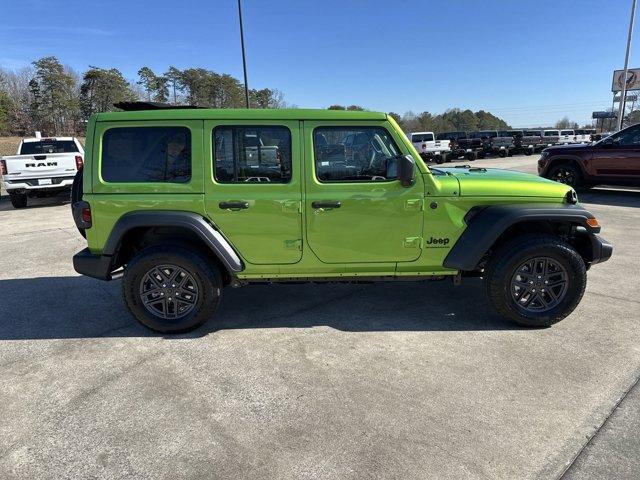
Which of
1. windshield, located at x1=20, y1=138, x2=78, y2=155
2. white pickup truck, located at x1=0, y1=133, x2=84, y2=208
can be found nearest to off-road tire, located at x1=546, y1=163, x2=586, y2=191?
white pickup truck, located at x1=0, y1=133, x2=84, y2=208

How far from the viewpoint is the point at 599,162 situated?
10.9 m

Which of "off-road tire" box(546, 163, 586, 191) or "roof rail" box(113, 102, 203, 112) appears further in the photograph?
"off-road tire" box(546, 163, 586, 191)

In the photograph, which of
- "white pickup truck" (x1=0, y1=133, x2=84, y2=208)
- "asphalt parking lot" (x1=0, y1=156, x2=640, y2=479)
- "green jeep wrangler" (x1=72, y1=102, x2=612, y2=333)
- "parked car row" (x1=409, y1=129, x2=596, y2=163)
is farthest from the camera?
"parked car row" (x1=409, y1=129, x2=596, y2=163)

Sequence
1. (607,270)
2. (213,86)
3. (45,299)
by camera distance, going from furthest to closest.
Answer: (213,86) < (607,270) < (45,299)

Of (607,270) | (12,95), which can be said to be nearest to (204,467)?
(607,270)

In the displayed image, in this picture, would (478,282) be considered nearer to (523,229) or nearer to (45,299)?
(523,229)

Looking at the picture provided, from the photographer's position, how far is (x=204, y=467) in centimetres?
227

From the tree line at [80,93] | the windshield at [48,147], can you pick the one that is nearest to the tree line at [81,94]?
the tree line at [80,93]

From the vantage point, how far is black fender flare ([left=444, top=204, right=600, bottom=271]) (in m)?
3.59

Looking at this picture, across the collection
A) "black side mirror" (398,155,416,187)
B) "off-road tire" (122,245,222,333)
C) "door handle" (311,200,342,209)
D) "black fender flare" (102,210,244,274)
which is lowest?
"off-road tire" (122,245,222,333)

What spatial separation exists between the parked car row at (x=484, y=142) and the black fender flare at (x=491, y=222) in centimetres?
2031

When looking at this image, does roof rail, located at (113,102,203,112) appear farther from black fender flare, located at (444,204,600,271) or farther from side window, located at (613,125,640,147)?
side window, located at (613,125,640,147)

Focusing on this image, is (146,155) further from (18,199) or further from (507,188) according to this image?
(18,199)

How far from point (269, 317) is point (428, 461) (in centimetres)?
215
